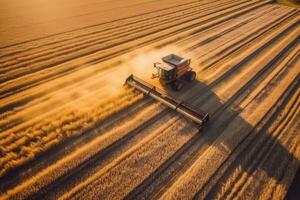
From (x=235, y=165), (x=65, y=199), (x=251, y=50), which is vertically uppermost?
(x=65, y=199)

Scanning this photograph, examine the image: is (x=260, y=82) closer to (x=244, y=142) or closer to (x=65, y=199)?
(x=244, y=142)

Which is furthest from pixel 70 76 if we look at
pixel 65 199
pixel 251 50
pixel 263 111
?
pixel 251 50

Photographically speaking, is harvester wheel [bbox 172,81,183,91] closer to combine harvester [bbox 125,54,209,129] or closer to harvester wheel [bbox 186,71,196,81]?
combine harvester [bbox 125,54,209,129]

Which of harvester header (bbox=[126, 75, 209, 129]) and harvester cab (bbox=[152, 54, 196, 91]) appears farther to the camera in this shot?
harvester cab (bbox=[152, 54, 196, 91])

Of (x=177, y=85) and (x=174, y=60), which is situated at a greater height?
(x=174, y=60)

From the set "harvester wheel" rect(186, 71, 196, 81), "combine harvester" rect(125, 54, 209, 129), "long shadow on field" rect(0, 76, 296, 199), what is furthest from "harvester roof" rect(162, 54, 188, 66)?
"long shadow on field" rect(0, 76, 296, 199)

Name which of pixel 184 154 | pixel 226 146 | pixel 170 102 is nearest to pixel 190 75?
pixel 170 102

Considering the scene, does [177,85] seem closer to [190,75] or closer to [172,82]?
[172,82]
